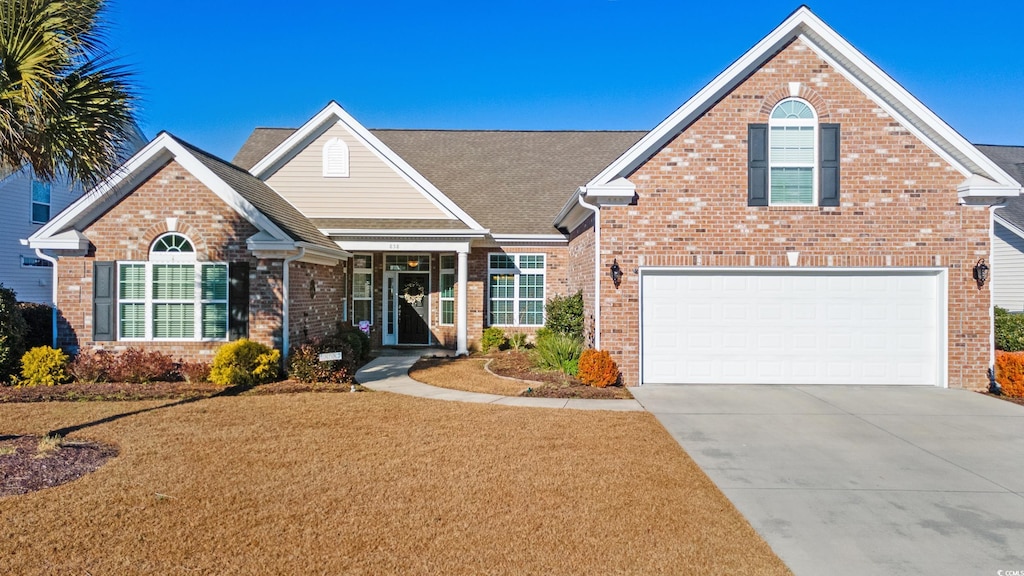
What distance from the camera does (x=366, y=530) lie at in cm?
449

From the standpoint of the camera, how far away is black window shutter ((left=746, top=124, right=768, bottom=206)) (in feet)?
35.5

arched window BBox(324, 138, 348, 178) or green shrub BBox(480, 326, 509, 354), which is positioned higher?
arched window BBox(324, 138, 348, 178)

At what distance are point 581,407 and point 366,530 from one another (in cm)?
521

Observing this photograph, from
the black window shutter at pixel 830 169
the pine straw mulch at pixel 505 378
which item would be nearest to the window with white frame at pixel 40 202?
the pine straw mulch at pixel 505 378

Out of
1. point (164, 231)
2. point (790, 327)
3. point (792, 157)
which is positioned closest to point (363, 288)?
point (164, 231)

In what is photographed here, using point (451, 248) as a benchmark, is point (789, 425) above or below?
below

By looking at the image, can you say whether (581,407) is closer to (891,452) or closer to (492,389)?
(492,389)

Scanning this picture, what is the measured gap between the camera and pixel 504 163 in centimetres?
2008

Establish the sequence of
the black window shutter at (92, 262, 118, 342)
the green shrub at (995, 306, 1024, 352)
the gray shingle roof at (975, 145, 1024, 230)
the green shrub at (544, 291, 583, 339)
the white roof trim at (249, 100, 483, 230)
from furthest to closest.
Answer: the gray shingle roof at (975, 145, 1024, 230) → the white roof trim at (249, 100, 483, 230) → the green shrub at (995, 306, 1024, 352) → the green shrub at (544, 291, 583, 339) → the black window shutter at (92, 262, 118, 342)

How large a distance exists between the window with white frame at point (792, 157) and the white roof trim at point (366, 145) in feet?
23.7

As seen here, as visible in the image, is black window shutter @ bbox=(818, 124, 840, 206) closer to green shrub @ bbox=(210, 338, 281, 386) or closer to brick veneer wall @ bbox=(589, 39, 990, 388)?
brick veneer wall @ bbox=(589, 39, 990, 388)

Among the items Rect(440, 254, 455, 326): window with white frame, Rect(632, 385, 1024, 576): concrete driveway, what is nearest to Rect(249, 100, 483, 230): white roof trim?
Rect(440, 254, 455, 326): window with white frame

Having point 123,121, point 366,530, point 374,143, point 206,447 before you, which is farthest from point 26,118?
point 374,143

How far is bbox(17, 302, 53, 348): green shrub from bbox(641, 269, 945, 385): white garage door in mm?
13030
